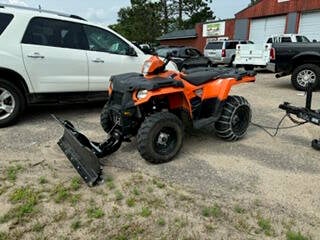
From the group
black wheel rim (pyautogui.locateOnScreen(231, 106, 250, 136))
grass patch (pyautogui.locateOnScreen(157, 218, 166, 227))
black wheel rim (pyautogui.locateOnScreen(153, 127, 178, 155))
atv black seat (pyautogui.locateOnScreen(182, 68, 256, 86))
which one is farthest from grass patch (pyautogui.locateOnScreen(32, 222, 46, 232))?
black wheel rim (pyautogui.locateOnScreen(231, 106, 250, 136))

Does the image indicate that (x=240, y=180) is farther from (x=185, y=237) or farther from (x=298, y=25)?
(x=298, y=25)

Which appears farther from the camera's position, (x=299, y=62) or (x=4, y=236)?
(x=299, y=62)

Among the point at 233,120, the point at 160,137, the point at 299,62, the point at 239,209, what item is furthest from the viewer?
the point at 299,62

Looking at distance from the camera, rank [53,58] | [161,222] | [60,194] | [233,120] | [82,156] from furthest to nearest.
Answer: [53,58], [233,120], [82,156], [60,194], [161,222]

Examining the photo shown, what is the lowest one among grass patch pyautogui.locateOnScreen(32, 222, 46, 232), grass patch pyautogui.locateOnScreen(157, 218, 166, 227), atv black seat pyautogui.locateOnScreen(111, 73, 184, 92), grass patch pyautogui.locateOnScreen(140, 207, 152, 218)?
grass patch pyautogui.locateOnScreen(157, 218, 166, 227)

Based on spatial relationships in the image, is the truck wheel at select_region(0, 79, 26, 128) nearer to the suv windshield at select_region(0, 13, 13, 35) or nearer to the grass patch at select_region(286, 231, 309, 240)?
the suv windshield at select_region(0, 13, 13, 35)

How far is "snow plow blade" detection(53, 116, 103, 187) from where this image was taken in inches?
137

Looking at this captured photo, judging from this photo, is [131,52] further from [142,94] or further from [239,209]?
[239,209]

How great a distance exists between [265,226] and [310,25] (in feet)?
72.7

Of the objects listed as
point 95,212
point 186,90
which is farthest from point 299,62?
point 95,212

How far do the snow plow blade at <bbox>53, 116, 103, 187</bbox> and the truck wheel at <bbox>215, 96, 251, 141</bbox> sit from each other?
1914 millimetres

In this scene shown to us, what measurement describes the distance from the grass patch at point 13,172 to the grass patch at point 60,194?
22.1 inches

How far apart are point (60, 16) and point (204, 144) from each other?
11.0 feet

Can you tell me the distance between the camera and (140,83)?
395cm
